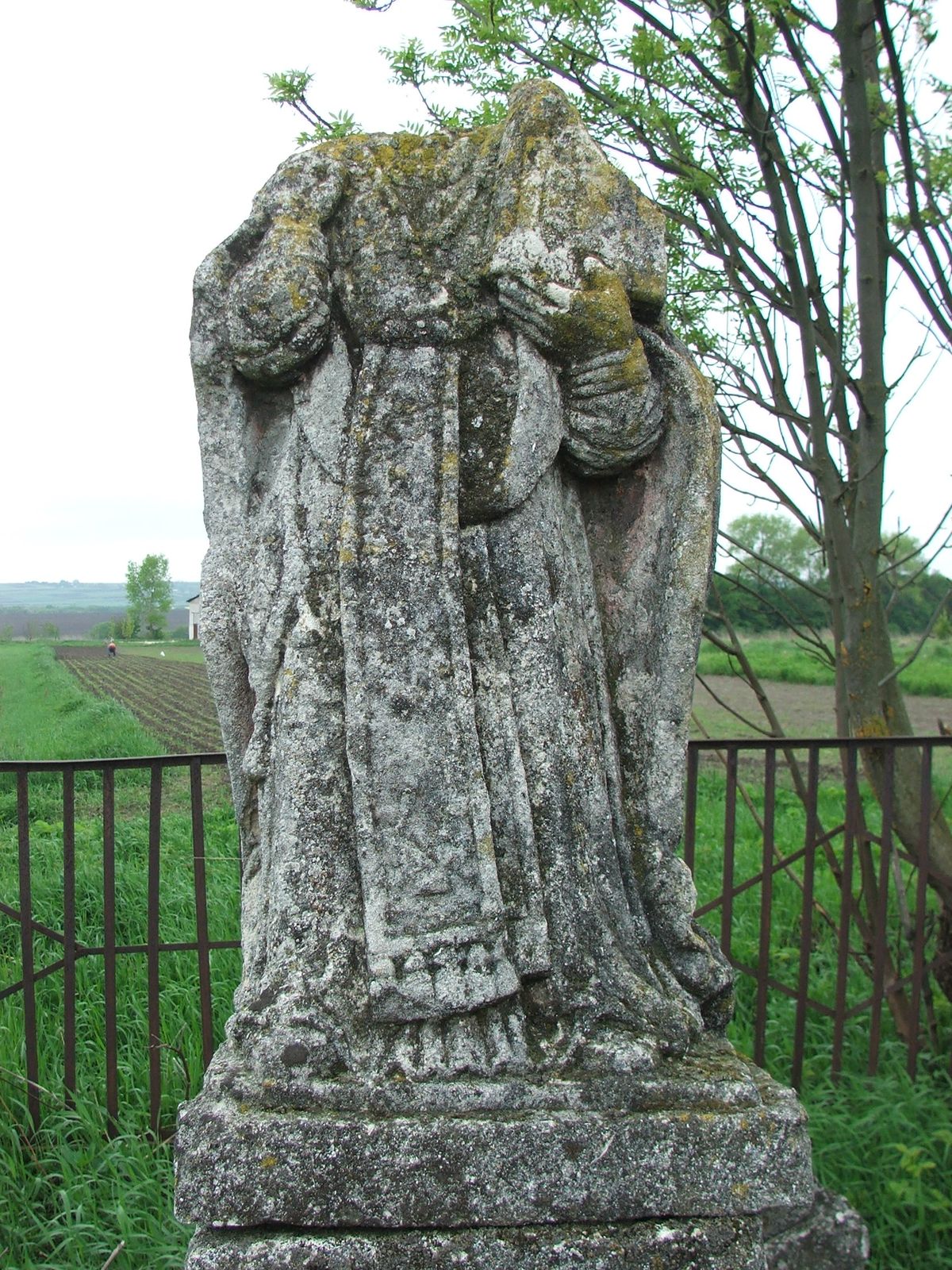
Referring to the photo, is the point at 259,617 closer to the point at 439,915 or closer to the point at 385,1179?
the point at 439,915

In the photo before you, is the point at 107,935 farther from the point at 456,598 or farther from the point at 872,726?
the point at 872,726

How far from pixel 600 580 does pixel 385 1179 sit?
4.53 feet

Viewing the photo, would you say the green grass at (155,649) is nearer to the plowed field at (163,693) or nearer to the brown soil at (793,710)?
the plowed field at (163,693)

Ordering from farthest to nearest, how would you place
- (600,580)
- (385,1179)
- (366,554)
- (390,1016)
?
(600,580) < (366,554) < (390,1016) < (385,1179)

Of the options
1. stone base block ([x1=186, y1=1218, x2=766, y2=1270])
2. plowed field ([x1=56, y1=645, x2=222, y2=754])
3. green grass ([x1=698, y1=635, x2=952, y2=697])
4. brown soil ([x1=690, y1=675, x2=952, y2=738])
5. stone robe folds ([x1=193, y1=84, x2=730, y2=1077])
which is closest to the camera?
stone base block ([x1=186, y1=1218, x2=766, y2=1270])

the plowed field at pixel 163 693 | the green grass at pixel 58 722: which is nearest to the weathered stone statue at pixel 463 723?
the green grass at pixel 58 722

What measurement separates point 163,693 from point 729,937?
5660 mm

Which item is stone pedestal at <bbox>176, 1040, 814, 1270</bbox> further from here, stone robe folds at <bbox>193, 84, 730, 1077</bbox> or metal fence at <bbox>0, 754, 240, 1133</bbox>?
metal fence at <bbox>0, 754, 240, 1133</bbox>

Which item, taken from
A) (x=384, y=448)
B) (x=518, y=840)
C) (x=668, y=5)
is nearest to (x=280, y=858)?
(x=518, y=840)

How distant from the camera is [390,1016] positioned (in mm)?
2064

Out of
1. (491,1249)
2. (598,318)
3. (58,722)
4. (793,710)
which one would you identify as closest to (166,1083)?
(491,1249)

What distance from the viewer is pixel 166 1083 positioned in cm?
378

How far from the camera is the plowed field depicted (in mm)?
7426

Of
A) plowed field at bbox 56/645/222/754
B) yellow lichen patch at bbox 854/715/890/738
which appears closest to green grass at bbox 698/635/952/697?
plowed field at bbox 56/645/222/754
